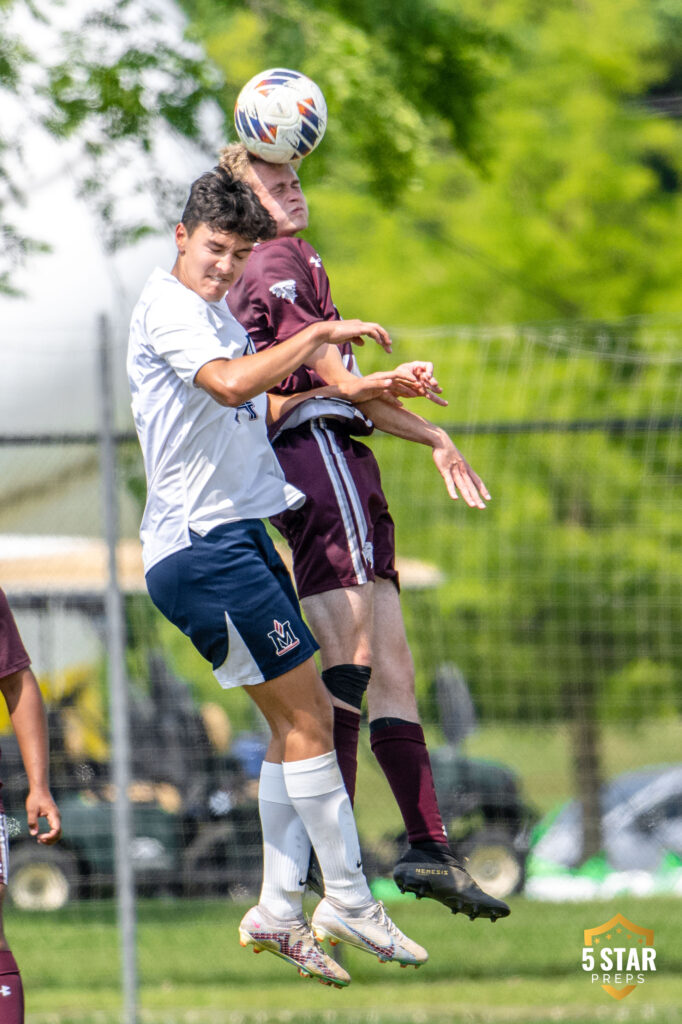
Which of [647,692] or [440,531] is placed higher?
[440,531]

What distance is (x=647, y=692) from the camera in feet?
36.2

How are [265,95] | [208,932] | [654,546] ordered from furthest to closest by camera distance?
1. [654,546]
2. [208,932]
3. [265,95]

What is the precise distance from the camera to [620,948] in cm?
927

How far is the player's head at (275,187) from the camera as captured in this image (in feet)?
13.2

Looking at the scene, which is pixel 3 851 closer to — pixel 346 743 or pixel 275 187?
pixel 346 743

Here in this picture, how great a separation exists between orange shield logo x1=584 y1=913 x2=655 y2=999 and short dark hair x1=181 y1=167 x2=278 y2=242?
259 inches

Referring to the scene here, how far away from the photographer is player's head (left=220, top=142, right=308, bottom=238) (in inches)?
158

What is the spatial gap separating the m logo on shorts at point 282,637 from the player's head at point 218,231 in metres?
0.94

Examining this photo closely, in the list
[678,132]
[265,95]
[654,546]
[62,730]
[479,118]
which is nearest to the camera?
[265,95]

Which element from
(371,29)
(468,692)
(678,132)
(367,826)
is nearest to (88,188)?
(371,29)

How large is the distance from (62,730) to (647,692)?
497 centimetres

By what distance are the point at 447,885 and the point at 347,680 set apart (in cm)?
70

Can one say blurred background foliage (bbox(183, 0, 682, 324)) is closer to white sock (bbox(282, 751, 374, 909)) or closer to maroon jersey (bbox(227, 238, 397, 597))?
maroon jersey (bbox(227, 238, 397, 597))

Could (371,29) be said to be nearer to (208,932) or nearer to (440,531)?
(440,531)
